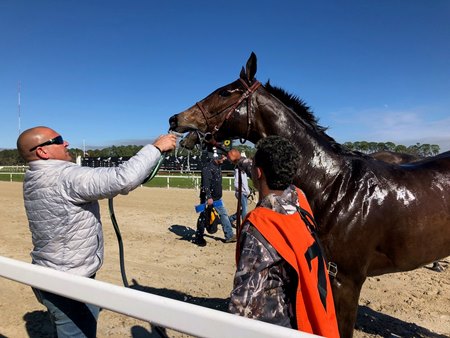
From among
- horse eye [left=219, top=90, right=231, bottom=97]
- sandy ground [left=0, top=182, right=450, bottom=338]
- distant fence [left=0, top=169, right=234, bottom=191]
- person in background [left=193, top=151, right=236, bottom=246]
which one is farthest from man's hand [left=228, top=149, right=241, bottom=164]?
distant fence [left=0, top=169, right=234, bottom=191]

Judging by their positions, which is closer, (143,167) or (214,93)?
(143,167)

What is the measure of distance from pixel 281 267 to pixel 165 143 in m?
1.03

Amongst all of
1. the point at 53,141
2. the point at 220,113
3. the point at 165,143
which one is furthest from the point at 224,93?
the point at 53,141

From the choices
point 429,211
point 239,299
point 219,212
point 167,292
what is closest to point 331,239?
point 429,211

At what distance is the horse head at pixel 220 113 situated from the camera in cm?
298

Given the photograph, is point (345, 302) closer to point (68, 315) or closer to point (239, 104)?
point (239, 104)

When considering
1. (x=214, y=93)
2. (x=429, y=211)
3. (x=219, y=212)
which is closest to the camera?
(x=429, y=211)

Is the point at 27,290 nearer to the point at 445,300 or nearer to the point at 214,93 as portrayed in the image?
the point at 214,93

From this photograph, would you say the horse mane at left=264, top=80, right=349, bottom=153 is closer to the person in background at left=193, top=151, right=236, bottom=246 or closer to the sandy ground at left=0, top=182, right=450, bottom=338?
the sandy ground at left=0, top=182, right=450, bottom=338

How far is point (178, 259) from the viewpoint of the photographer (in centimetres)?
629

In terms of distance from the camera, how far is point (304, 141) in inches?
114

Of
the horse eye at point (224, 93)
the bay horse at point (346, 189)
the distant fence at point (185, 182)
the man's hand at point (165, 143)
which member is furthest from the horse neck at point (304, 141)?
Result: the distant fence at point (185, 182)

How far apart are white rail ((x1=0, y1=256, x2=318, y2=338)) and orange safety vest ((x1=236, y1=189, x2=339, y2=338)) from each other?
1.42ft

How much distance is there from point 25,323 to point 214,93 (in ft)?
10.5
